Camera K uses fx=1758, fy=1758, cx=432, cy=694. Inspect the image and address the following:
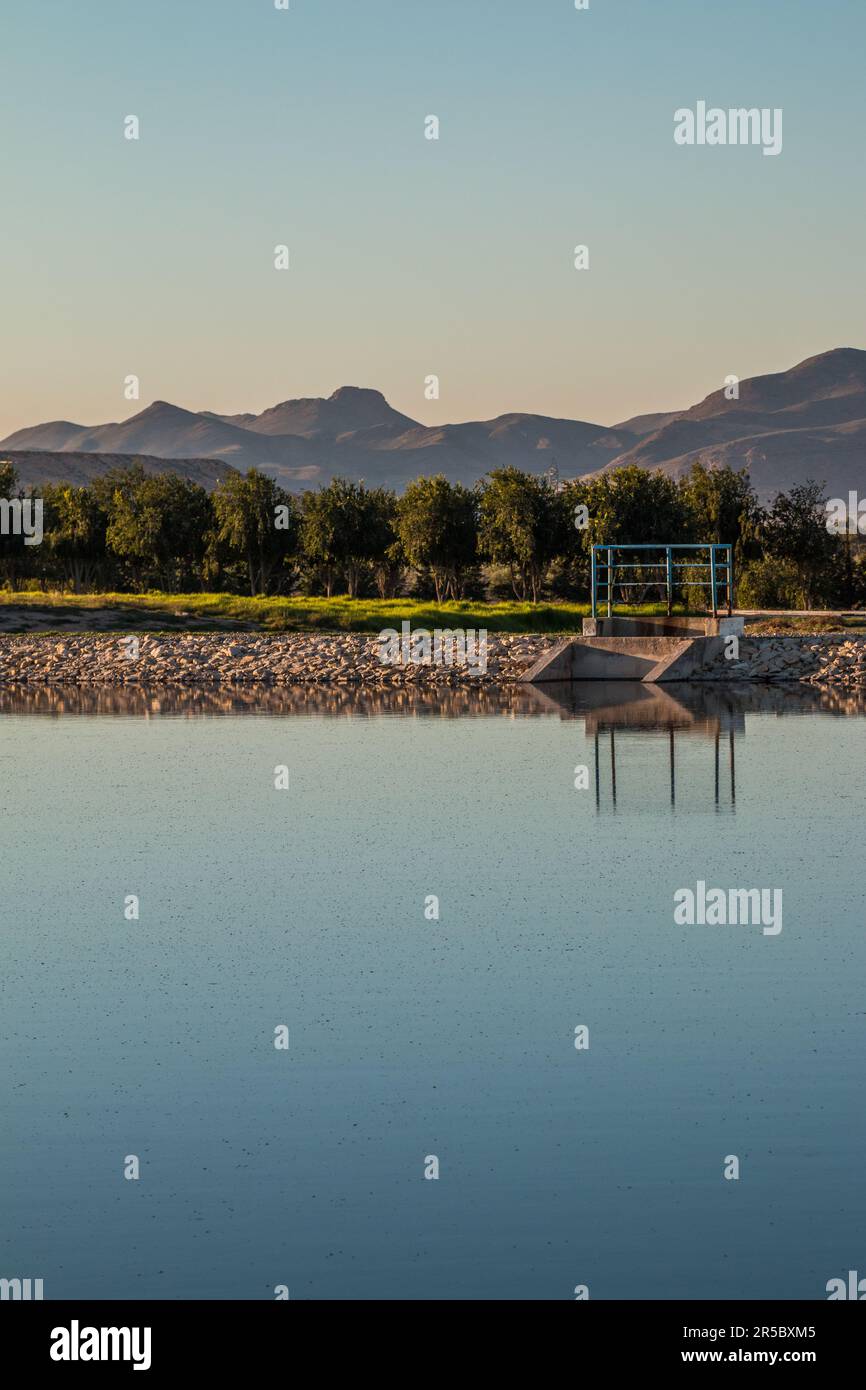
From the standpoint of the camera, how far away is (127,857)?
1777 centimetres

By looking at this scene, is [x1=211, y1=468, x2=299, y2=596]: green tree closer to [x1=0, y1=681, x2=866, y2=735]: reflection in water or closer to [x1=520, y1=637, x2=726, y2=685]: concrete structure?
[x1=0, y1=681, x2=866, y2=735]: reflection in water

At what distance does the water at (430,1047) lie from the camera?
25.1ft

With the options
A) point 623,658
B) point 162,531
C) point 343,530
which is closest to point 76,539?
point 162,531

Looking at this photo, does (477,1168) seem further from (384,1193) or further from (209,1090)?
(209,1090)

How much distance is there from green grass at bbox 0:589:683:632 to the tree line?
8818mm

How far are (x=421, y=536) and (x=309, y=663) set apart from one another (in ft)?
109

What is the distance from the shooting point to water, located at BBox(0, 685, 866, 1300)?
7.65 metres

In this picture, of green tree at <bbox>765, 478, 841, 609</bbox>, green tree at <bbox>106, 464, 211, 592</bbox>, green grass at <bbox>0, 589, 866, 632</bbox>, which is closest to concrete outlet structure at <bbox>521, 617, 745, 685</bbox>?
green grass at <bbox>0, 589, 866, 632</bbox>

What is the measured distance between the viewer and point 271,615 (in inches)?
2581

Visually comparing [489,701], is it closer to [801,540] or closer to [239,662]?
[239,662]

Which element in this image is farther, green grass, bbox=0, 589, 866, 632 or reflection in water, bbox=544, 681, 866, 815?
green grass, bbox=0, 589, 866, 632

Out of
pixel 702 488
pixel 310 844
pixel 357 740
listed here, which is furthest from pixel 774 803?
pixel 702 488

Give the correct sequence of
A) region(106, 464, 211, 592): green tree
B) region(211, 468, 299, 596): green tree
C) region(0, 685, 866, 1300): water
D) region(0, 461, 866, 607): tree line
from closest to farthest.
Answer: region(0, 685, 866, 1300): water
region(0, 461, 866, 607): tree line
region(211, 468, 299, 596): green tree
region(106, 464, 211, 592): green tree
